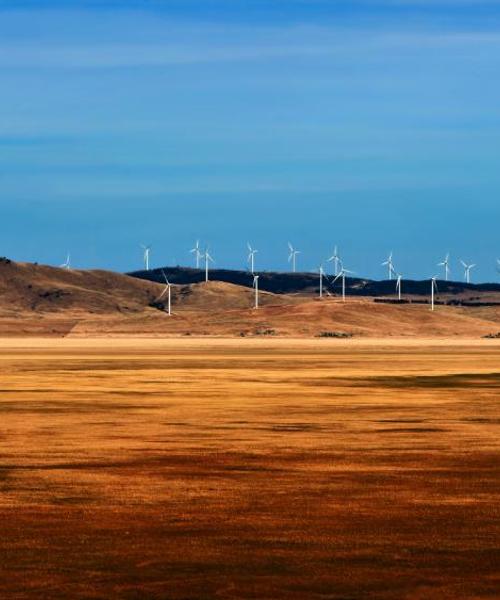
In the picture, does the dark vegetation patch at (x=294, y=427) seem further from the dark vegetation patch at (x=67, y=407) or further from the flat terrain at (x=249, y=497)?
the dark vegetation patch at (x=67, y=407)

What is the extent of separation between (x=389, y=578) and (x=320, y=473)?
11067 mm

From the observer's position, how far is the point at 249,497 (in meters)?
25.0

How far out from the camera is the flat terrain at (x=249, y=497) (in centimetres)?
1766

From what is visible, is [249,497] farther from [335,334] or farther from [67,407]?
[335,334]

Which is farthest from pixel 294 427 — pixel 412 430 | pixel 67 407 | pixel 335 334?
pixel 335 334

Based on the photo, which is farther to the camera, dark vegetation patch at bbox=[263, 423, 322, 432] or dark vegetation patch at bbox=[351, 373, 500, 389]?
dark vegetation patch at bbox=[351, 373, 500, 389]

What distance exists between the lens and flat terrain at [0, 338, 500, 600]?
1766 cm

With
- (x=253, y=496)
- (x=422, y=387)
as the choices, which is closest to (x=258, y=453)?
(x=253, y=496)

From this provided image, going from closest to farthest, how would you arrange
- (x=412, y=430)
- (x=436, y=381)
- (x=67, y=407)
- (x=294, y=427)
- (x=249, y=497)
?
(x=249, y=497) → (x=412, y=430) → (x=294, y=427) → (x=67, y=407) → (x=436, y=381)

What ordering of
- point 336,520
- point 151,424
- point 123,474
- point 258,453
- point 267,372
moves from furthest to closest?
point 267,372, point 151,424, point 258,453, point 123,474, point 336,520

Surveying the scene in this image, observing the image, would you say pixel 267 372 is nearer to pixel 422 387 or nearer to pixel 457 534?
pixel 422 387

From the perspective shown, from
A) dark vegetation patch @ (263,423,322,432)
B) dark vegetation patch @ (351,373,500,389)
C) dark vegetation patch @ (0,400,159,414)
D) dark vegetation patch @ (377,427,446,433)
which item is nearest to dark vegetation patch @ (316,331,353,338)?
dark vegetation patch @ (351,373,500,389)

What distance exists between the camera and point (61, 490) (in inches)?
1014

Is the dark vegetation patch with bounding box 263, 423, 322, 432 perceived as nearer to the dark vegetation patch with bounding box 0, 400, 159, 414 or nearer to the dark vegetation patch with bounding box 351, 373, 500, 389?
the dark vegetation patch with bounding box 0, 400, 159, 414
